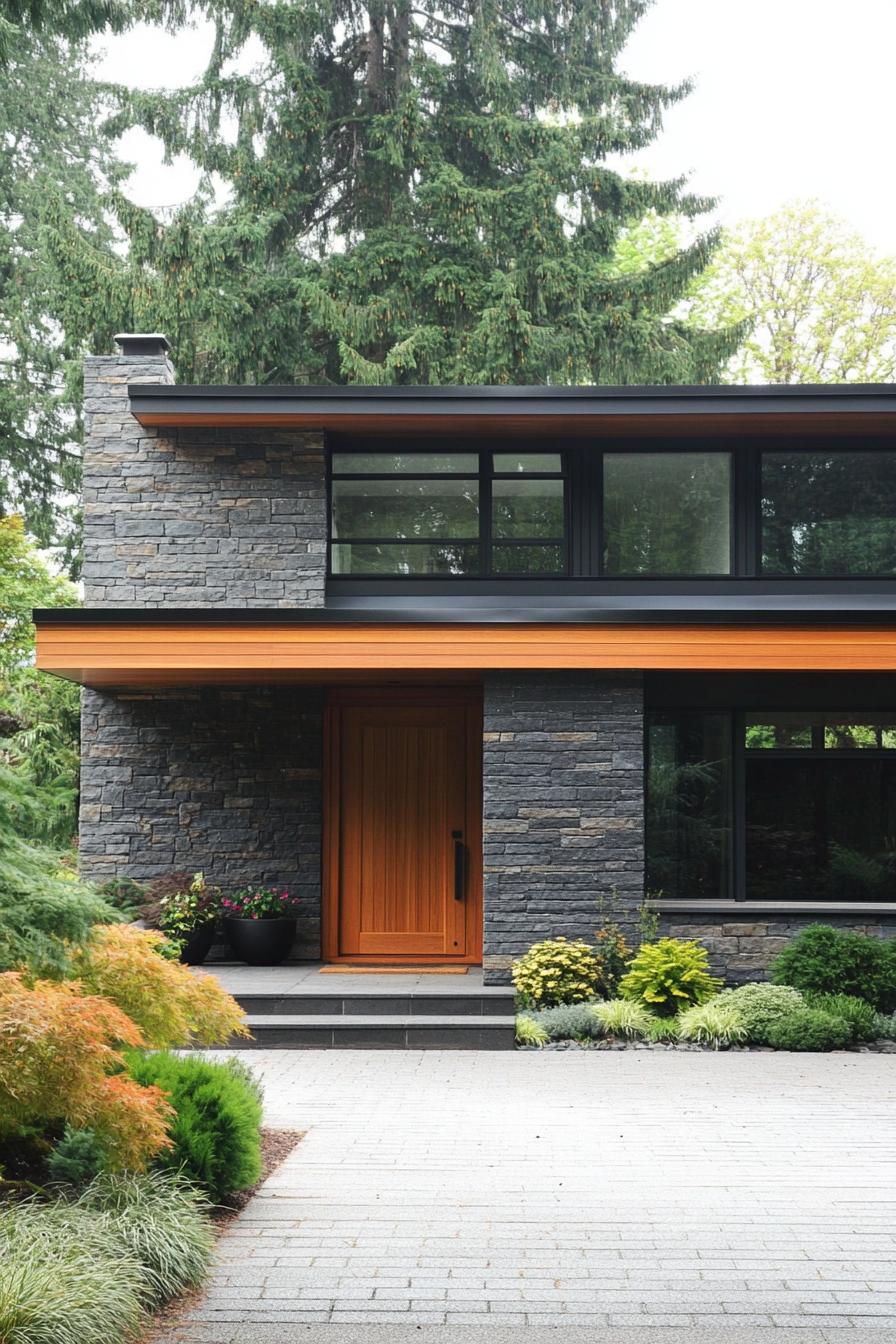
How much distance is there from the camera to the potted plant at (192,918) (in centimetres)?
1152

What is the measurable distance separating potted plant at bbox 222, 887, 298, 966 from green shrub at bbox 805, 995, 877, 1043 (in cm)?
457

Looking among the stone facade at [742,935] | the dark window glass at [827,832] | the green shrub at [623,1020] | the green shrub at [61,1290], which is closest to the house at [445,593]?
the dark window glass at [827,832]

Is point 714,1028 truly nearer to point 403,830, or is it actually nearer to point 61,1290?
point 403,830

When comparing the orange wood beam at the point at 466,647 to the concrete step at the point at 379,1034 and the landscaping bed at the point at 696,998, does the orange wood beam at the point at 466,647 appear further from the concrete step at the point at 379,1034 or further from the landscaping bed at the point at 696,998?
the concrete step at the point at 379,1034

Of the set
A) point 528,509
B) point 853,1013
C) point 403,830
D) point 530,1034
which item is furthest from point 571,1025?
point 528,509

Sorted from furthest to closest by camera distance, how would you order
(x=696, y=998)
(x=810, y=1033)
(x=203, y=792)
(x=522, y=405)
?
(x=203, y=792) < (x=522, y=405) < (x=696, y=998) < (x=810, y=1033)

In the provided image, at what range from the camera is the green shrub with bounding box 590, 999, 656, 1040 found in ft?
32.9

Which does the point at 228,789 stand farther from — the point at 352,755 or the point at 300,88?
the point at 300,88

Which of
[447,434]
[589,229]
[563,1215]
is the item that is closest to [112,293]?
[589,229]

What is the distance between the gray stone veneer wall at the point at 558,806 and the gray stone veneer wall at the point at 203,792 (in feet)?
7.02

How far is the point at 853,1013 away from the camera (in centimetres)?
995

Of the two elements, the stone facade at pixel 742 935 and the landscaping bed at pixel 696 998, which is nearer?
the landscaping bed at pixel 696 998

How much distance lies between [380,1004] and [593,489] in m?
5.13

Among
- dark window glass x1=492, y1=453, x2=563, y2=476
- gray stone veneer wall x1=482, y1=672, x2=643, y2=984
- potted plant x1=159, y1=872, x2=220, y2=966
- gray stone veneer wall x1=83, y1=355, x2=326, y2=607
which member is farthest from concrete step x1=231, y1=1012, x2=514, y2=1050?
dark window glass x1=492, y1=453, x2=563, y2=476
